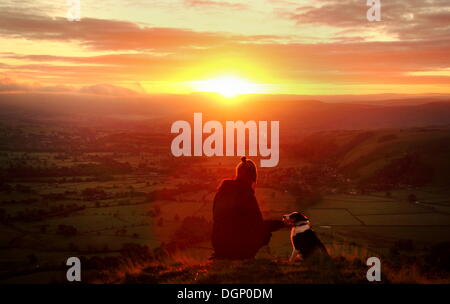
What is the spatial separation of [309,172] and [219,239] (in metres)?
66.5

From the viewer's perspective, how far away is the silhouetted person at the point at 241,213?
936cm

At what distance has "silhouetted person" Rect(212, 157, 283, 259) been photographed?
30.7 feet

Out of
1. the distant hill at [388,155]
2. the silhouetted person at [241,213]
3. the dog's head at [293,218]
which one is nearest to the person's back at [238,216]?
the silhouetted person at [241,213]

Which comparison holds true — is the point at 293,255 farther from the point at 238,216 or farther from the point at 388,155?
the point at 388,155

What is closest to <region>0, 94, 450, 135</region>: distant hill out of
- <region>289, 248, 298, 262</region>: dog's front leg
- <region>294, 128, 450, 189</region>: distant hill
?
<region>294, 128, 450, 189</region>: distant hill

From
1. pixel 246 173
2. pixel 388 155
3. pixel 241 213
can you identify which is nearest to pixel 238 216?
pixel 241 213

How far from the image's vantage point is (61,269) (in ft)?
92.1

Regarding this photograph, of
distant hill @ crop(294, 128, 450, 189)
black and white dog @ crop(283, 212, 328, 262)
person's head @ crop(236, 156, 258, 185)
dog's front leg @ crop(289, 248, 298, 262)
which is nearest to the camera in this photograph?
person's head @ crop(236, 156, 258, 185)

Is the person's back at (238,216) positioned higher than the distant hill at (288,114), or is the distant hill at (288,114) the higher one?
the distant hill at (288,114)

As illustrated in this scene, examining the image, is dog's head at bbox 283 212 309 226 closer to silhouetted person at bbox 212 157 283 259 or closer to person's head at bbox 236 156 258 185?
silhouetted person at bbox 212 157 283 259

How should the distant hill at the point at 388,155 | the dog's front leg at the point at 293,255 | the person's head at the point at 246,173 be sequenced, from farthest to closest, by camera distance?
the distant hill at the point at 388,155 < the dog's front leg at the point at 293,255 < the person's head at the point at 246,173

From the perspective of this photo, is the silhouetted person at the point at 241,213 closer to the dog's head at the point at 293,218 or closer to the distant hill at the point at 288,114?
the dog's head at the point at 293,218

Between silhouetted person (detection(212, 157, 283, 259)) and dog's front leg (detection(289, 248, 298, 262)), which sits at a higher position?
silhouetted person (detection(212, 157, 283, 259))
